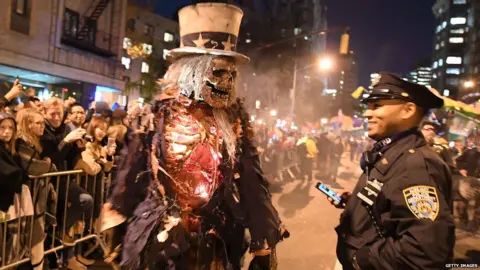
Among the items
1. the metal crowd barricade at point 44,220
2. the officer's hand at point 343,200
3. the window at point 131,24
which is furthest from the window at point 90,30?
the officer's hand at point 343,200

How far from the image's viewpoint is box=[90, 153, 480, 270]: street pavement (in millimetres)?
5508

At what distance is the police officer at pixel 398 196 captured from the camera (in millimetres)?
1769

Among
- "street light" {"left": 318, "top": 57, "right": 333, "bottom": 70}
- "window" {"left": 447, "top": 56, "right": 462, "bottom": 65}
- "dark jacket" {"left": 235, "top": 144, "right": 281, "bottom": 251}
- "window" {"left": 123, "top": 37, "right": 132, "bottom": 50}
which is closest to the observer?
"dark jacket" {"left": 235, "top": 144, "right": 281, "bottom": 251}

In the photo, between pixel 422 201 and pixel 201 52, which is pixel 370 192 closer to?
pixel 422 201

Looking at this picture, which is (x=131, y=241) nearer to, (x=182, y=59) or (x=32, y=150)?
(x=182, y=59)

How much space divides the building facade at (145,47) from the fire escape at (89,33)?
650 cm

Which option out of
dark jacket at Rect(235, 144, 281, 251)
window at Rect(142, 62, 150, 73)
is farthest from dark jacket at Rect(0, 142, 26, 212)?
window at Rect(142, 62, 150, 73)

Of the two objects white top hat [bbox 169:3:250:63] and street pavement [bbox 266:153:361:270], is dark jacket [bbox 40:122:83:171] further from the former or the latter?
street pavement [bbox 266:153:361:270]

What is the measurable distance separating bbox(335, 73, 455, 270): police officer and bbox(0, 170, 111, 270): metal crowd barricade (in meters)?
2.64

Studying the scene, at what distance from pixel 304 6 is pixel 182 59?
78.7m

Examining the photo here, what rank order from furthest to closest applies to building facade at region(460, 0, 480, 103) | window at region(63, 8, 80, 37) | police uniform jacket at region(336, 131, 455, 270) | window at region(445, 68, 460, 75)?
window at region(445, 68, 460, 75)
building facade at region(460, 0, 480, 103)
window at region(63, 8, 80, 37)
police uniform jacket at region(336, 131, 455, 270)

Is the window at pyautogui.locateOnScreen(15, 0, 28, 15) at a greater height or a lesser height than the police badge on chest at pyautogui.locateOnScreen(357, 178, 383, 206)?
greater

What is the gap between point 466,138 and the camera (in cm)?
882

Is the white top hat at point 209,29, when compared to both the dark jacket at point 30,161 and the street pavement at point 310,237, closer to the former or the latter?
the street pavement at point 310,237
